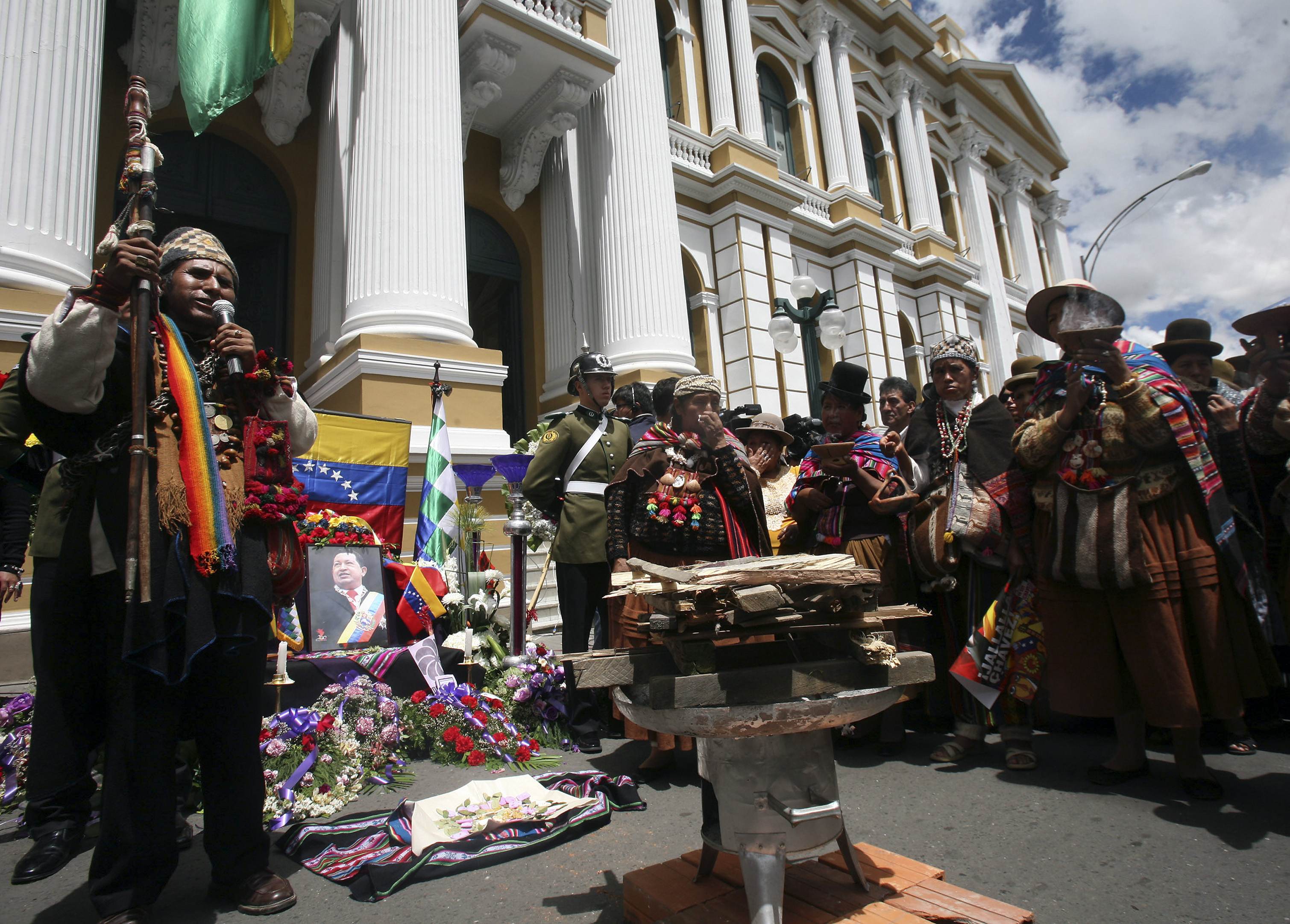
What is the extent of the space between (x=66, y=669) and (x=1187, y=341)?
5.58m

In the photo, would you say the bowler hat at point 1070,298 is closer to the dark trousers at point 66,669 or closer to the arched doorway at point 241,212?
the dark trousers at point 66,669

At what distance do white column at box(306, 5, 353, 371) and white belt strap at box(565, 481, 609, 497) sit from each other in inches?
185

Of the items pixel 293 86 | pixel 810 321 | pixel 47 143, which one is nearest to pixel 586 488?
pixel 47 143

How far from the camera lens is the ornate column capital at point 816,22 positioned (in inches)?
697

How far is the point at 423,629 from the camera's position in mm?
4723

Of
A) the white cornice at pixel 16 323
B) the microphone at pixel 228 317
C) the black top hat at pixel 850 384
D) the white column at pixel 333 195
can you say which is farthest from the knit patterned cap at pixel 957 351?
the white column at pixel 333 195

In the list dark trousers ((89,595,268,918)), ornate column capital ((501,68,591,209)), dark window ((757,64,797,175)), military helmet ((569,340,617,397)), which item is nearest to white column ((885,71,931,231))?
dark window ((757,64,797,175))

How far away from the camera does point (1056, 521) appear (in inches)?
127

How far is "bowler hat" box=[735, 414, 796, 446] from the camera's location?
4809mm

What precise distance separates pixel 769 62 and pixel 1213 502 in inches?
692

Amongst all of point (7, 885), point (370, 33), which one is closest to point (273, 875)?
point (7, 885)

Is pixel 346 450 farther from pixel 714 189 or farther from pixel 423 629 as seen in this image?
pixel 714 189

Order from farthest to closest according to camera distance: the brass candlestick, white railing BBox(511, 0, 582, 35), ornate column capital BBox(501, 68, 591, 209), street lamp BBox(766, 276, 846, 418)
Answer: ornate column capital BBox(501, 68, 591, 209), street lamp BBox(766, 276, 846, 418), white railing BBox(511, 0, 582, 35), the brass candlestick

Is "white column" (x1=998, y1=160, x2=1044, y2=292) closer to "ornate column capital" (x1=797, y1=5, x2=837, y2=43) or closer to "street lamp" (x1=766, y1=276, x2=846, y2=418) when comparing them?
"ornate column capital" (x1=797, y1=5, x2=837, y2=43)
